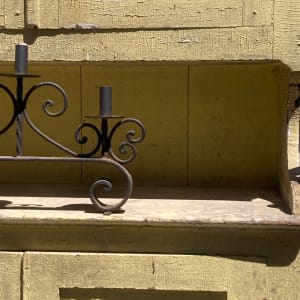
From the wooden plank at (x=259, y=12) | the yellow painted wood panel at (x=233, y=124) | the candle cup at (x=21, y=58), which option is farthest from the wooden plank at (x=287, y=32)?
the candle cup at (x=21, y=58)

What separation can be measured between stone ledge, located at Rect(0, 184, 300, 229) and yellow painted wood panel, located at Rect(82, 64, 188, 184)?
4.0 inches

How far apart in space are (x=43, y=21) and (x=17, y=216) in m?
0.58

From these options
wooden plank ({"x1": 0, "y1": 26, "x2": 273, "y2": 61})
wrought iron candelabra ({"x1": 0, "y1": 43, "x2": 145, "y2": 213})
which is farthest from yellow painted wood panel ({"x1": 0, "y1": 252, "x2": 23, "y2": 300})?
wooden plank ({"x1": 0, "y1": 26, "x2": 273, "y2": 61})

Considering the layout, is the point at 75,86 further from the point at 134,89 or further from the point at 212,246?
the point at 212,246

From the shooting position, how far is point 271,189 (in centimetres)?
213

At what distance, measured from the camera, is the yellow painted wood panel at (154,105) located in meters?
2.16

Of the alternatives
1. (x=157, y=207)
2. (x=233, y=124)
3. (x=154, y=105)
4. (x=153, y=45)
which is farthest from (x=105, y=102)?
(x=233, y=124)

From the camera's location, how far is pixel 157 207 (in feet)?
6.08

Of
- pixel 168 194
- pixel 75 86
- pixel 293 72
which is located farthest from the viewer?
pixel 75 86

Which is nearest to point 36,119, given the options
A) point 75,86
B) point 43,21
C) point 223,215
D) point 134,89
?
point 75,86

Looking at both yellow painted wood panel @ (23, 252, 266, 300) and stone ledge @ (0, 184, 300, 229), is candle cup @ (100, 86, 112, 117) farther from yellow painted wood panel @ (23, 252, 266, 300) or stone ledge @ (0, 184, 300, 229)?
yellow painted wood panel @ (23, 252, 266, 300)

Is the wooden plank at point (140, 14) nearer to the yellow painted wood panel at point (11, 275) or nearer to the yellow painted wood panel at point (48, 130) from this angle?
the yellow painted wood panel at point (48, 130)

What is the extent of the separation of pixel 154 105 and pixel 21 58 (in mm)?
660

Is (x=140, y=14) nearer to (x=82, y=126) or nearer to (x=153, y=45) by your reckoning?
(x=153, y=45)
